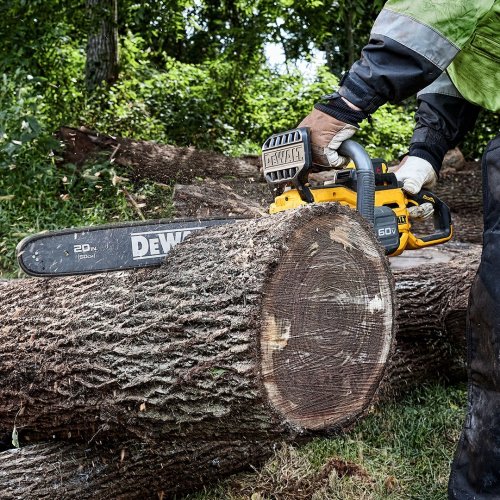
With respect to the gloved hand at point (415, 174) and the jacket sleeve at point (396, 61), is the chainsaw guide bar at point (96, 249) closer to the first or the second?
the jacket sleeve at point (396, 61)

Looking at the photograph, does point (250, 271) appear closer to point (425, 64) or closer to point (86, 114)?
point (425, 64)

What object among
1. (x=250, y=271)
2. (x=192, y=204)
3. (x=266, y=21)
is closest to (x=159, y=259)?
(x=250, y=271)

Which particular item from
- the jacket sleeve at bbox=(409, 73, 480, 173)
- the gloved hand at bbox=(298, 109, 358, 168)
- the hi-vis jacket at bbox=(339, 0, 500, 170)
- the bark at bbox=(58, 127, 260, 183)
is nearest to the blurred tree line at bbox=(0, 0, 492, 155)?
the bark at bbox=(58, 127, 260, 183)

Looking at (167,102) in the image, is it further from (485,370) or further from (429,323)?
(485,370)

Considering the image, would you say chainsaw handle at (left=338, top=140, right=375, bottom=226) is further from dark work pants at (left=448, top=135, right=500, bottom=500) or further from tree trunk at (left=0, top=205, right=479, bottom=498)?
dark work pants at (left=448, top=135, right=500, bottom=500)

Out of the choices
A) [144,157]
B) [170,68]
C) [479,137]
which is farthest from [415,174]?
[479,137]

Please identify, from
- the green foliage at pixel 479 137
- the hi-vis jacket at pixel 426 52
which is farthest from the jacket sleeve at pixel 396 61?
the green foliage at pixel 479 137

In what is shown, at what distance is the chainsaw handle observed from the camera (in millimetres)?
2406

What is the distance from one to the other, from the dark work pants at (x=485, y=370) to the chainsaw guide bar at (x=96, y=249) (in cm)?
103

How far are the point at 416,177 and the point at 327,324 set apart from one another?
111 cm

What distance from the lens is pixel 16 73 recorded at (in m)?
5.39

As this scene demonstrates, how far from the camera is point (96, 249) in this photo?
244 cm

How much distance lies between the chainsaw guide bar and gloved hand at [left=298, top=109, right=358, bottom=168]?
22.7 inches

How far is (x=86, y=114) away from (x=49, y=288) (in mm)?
4295
